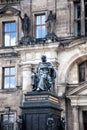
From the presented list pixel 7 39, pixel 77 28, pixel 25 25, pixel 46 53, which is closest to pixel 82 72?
pixel 46 53

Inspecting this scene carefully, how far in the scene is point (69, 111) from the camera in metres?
25.4

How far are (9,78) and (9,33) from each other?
3197 millimetres

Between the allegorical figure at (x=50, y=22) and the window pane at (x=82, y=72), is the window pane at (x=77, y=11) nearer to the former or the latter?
the allegorical figure at (x=50, y=22)

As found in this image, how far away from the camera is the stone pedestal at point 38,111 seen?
14.6 meters

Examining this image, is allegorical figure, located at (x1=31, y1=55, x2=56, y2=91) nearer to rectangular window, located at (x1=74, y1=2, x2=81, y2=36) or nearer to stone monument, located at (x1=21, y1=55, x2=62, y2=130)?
stone monument, located at (x1=21, y1=55, x2=62, y2=130)

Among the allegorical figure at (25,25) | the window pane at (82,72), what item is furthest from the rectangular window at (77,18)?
the allegorical figure at (25,25)

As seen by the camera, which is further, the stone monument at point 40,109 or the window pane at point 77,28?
the window pane at point 77,28

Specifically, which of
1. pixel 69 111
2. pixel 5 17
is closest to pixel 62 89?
pixel 69 111

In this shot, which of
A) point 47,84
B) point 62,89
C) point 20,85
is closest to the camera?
point 47,84

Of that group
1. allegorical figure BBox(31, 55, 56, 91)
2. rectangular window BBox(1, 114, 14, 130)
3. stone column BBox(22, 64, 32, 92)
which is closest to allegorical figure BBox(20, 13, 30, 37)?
stone column BBox(22, 64, 32, 92)

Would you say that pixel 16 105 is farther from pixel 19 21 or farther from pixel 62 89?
pixel 19 21

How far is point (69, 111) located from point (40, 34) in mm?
5481

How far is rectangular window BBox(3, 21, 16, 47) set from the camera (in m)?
28.0

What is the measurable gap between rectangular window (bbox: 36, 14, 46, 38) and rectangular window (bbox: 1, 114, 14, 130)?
5.62 m
